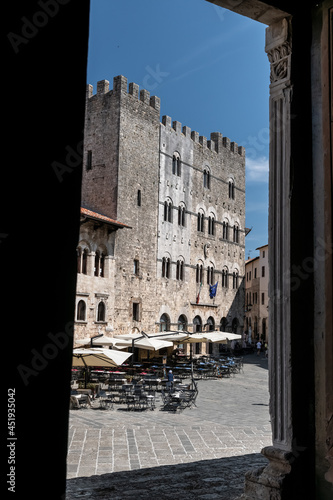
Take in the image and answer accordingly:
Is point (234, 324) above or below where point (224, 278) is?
below

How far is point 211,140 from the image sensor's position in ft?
107

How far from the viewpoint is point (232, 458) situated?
22.8 feet

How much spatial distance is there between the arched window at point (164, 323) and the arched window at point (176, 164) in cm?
837

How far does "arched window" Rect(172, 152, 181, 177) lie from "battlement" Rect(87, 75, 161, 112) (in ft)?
9.30

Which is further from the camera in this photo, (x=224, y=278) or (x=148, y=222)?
(x=224, y=278)

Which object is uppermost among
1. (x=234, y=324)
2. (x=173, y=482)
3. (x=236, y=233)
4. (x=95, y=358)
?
(x=236, y=233)

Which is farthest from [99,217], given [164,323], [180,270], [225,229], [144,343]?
[225,229]

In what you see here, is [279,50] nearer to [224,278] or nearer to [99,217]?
[99,217]

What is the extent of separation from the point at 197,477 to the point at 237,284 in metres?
29.1

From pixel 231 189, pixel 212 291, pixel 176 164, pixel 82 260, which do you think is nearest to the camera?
pixel 82 260

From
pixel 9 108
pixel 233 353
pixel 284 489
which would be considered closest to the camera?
pixel 9 108

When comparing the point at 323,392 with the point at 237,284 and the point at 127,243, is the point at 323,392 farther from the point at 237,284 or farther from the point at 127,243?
the point at 237,284

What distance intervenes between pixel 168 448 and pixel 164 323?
64.1ft

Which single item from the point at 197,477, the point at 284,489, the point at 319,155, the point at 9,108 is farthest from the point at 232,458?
the point at 9,108
